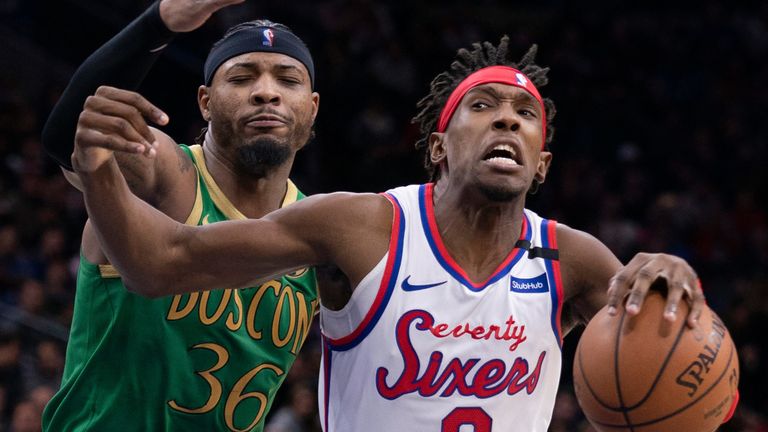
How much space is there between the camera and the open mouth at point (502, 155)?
11.0 feet

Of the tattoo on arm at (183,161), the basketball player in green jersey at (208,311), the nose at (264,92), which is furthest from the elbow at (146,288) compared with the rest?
the nose at (264,92)

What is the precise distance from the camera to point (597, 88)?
1196 cm

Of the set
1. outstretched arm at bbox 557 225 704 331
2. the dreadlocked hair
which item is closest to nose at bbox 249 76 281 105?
the dreadlocked hair

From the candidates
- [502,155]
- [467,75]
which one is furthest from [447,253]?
[467,75]

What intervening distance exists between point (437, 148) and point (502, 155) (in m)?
0.33

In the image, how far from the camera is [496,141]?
3354 millimetres

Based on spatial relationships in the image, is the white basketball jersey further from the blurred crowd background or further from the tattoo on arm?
the blurred crowd background

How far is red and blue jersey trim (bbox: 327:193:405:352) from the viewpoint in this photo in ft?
10.7

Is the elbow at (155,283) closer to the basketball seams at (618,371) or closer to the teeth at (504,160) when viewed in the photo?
the teeth at (504,160)

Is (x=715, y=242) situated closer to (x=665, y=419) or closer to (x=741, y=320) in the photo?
(x=741, y=320)

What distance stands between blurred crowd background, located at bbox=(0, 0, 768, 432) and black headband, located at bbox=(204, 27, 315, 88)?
4.07m

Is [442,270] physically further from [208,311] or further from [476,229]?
[208,311]

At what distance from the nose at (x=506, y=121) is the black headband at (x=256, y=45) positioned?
0.97 meters

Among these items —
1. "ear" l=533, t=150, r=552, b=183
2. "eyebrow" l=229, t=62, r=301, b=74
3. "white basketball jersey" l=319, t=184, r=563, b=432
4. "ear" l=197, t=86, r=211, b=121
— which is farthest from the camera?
"ear" l=197, t=86, r=211, b=121
